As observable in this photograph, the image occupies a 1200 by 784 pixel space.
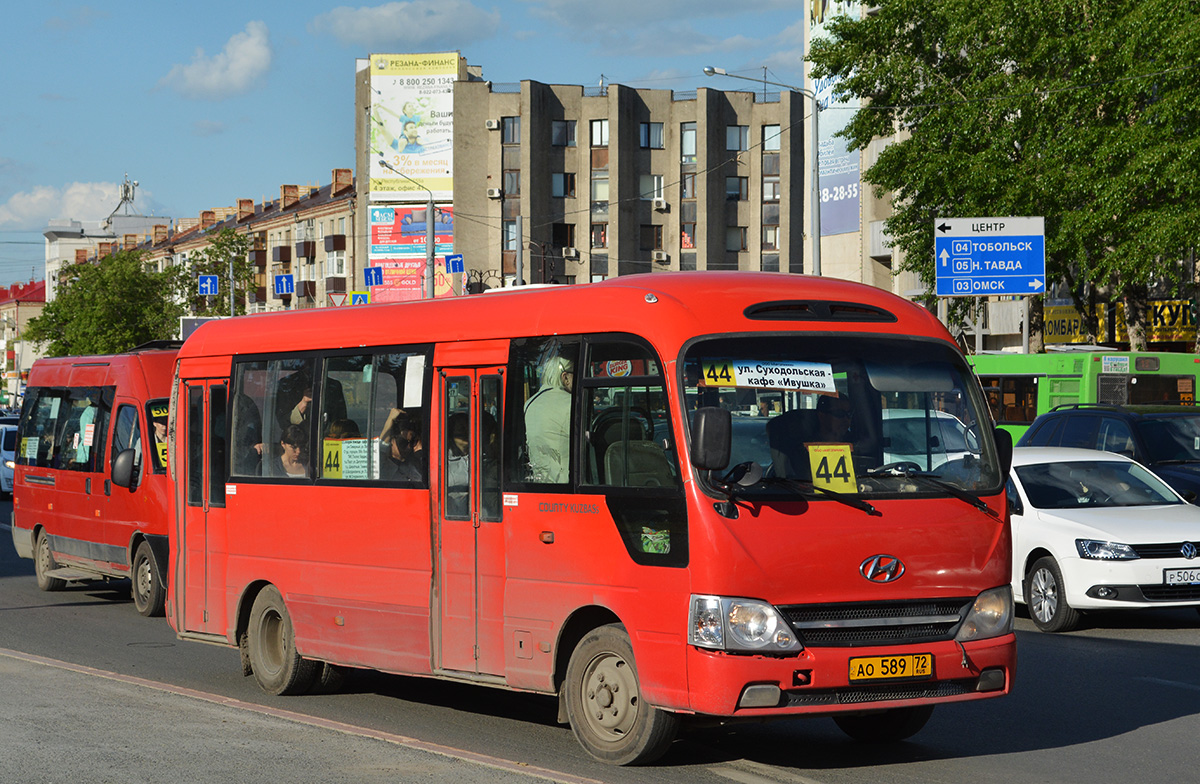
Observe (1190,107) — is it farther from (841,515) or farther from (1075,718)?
(841,515)

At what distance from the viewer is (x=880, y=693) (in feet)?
24.7

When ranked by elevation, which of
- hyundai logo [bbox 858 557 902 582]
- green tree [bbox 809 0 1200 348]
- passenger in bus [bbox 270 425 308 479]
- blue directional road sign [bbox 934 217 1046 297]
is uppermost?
green tree [bbox 809 0 1200 348]

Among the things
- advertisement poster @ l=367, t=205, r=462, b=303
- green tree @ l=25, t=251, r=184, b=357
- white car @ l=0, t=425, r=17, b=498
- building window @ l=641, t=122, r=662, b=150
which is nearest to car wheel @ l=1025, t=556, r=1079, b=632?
white car @ l=0, t=425, r=17, b=498

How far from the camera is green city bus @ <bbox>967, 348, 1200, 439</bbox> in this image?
2695 centimetres

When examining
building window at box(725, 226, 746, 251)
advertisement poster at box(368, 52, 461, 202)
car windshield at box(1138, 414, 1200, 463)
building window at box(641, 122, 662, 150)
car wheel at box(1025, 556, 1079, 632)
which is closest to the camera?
car wheel at box(1025, 556, 1079, 632)

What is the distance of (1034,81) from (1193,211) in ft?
17.2

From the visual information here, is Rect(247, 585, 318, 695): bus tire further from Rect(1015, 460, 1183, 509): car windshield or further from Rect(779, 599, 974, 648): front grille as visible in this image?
Rect(1015, 460, 1183, 509): car windshield

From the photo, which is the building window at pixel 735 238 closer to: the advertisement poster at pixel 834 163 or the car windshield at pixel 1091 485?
the advertisement poster at pixel 834 163

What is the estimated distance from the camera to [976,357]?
31.3 meters

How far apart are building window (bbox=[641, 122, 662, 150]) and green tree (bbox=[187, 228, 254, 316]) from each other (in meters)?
23.3

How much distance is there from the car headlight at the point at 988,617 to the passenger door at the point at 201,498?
5.79 m

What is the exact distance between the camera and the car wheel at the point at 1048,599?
13492mm

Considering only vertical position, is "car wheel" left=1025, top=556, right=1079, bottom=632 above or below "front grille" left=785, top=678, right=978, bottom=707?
below

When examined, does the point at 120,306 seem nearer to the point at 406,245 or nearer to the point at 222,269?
the point at 222,269
